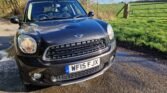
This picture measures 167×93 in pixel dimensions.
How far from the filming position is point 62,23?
545 cm

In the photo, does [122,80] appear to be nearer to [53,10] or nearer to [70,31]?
[70,31]

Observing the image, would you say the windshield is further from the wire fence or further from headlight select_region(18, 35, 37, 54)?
the wire fence

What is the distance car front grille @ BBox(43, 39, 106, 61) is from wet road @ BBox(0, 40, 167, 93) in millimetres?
763

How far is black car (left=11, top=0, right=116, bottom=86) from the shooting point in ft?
15.0

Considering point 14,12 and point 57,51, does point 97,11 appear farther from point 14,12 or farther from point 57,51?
point 57,51

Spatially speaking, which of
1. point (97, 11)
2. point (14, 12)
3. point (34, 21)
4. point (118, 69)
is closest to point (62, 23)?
point (34, 21)

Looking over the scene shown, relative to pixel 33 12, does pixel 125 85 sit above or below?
below

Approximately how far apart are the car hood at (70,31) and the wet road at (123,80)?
0.98 metres

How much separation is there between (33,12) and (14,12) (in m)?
12.9

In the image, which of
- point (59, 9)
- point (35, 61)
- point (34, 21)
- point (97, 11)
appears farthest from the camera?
point (97, 11)

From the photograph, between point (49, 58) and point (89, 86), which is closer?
point (49, 58)

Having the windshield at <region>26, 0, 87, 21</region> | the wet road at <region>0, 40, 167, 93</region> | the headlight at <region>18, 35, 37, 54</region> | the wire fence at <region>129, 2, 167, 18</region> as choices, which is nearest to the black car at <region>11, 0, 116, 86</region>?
the headlight at <region>18, 35, 37, 54</region>

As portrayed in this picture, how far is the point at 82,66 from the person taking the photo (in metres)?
4.72

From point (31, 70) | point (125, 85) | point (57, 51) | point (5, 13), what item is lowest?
point (5, 13)
